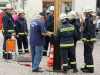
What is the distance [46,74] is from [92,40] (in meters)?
1.74

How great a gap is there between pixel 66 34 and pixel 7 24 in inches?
125

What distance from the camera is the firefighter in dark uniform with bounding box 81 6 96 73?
9.18 m

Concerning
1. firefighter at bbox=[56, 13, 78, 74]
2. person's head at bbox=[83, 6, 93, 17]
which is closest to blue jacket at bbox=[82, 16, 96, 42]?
person's head at bbox=[83, 6, 93, 17]

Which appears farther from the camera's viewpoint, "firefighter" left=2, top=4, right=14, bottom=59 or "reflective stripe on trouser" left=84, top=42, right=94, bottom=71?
"firefighter" left=2, top=4, right=14, bottom=59

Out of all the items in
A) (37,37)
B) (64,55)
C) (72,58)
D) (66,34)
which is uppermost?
(66,34)

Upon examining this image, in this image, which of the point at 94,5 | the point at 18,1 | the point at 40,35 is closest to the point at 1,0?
the point at 18,1

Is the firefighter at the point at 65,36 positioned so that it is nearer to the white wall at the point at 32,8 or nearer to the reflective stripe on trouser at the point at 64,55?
the reflective stripe on trouser at the point at 64,55

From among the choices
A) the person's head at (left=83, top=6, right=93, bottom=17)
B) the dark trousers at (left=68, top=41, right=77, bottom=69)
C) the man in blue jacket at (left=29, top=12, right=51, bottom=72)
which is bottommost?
the dark trousers at (left=68, top=41, right=77, bottom=69)

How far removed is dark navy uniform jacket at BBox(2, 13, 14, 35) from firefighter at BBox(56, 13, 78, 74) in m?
2.85

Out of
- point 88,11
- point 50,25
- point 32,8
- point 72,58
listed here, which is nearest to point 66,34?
point 72,58

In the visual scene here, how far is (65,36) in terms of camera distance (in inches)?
355

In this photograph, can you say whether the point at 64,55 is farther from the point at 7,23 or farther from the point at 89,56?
the point at 7,23

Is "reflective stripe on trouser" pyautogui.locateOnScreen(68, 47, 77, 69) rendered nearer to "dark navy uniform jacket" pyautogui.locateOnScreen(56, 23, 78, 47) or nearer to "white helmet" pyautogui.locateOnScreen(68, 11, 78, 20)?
"dark navy uniform jacket" pyautogui.locateOnScreen(56, 23, 78, 47)

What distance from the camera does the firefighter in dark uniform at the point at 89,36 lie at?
918 cm
